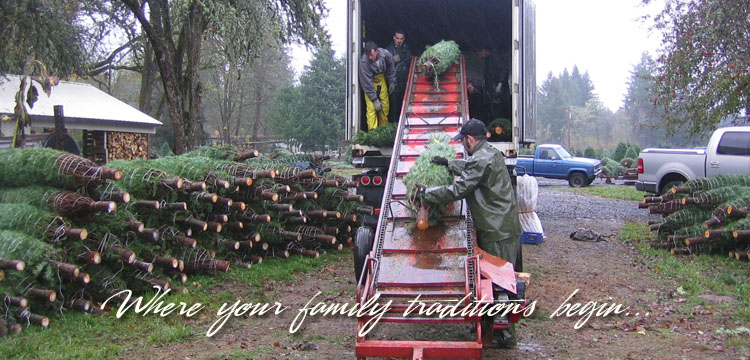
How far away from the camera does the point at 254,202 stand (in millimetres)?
8656

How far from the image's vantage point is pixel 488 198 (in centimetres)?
547

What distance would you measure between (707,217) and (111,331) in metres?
8.67

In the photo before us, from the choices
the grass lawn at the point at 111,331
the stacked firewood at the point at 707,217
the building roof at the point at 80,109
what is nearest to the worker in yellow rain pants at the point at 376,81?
the grass lawn at the point at 111,331

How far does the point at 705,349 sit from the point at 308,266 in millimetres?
5294

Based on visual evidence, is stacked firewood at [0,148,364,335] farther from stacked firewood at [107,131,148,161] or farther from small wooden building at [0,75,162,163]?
stacked firewood at [107,131,148,161]

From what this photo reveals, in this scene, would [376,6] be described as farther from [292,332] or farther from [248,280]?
[292,332]

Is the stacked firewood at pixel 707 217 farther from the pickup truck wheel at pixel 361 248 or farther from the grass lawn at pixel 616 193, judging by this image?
the grass lawn at pixel 616 193

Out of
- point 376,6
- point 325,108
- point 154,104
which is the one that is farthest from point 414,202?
point 325,108

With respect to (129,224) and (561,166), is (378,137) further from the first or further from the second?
(561,166)

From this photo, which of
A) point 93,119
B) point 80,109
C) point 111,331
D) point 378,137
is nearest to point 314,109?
point 80,109

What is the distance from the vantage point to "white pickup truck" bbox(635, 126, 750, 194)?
1237cm

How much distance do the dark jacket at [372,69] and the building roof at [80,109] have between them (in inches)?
370

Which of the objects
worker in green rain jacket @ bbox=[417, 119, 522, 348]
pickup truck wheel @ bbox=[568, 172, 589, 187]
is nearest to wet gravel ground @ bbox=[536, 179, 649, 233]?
pickup truck wheel @ bbox=[568, 172, 589, 187]

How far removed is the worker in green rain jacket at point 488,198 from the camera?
17.6 ft
